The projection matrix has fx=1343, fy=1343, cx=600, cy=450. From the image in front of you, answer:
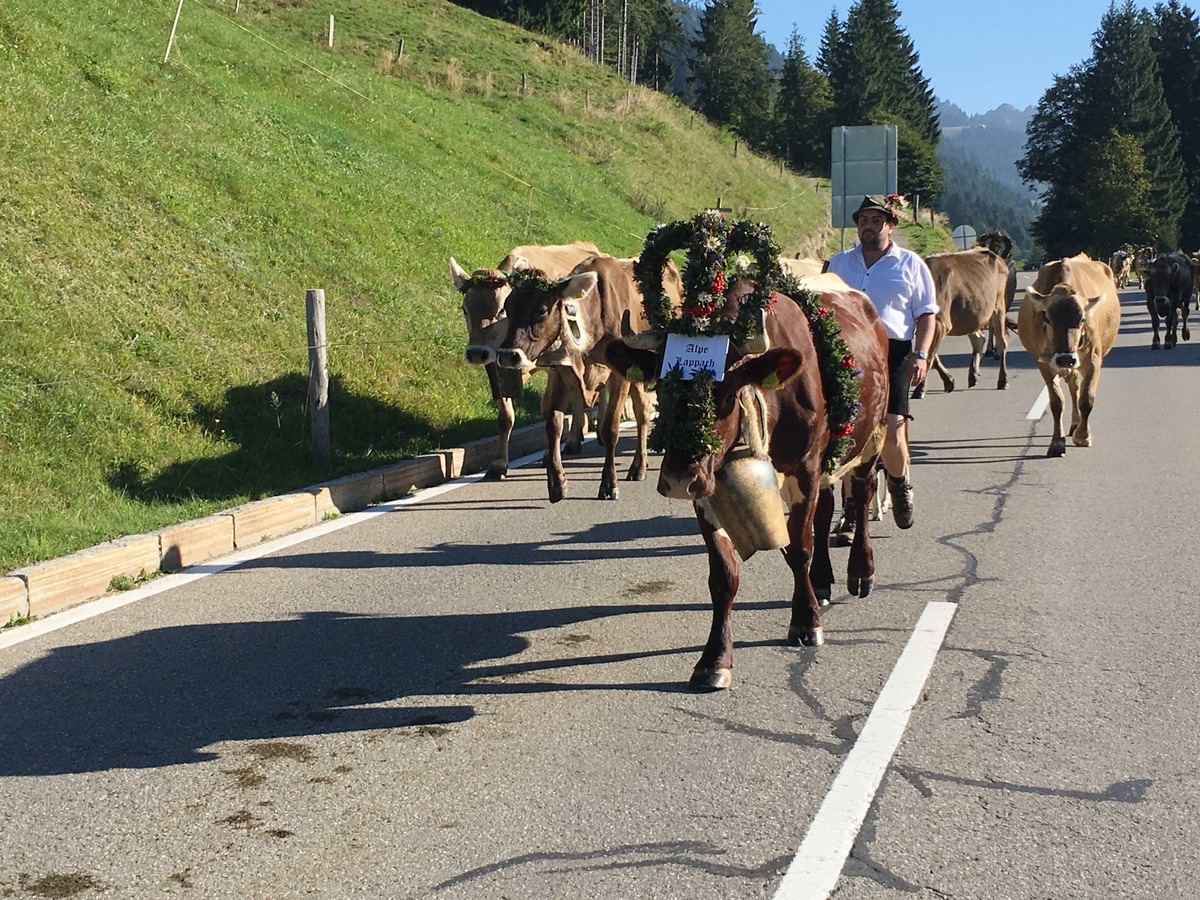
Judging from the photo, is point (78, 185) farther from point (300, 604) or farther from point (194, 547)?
point (300, 604)

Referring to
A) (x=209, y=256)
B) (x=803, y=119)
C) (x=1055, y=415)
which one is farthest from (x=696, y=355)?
(x=803, y=119)

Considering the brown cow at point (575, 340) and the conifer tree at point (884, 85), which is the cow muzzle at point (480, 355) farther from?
the conifer tree at point (884, 85)

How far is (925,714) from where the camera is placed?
565cm

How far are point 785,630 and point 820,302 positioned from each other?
1698 millimetres

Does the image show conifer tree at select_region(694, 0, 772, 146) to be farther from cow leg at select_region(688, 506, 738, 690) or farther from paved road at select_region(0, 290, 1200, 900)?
cow leg at select_region(688, 506, 738, 690)

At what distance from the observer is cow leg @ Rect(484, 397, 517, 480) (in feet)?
40.0

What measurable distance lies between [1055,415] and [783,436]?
7944 millimetres

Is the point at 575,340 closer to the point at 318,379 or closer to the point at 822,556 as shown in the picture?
the point at 318,379

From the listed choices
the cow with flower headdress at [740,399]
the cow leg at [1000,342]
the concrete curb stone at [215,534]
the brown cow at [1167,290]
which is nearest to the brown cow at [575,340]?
the concrete curb stone at [215,534]

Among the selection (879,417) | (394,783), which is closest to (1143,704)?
(879,417)

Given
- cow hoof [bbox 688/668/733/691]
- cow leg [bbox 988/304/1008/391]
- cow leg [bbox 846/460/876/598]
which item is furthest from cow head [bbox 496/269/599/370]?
cow leg [bbox 988/304/1008/391]

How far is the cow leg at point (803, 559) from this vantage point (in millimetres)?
6488

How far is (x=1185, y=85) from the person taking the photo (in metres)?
91.1

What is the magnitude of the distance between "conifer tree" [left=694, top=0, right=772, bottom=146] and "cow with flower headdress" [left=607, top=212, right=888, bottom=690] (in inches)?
4230
